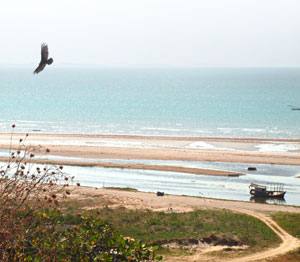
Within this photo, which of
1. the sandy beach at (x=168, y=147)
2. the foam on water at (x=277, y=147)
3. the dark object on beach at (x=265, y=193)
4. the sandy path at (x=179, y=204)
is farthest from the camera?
the foam on water at (x=277, y=147)

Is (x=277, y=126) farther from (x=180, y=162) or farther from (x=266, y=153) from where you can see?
(x=180, y=162)

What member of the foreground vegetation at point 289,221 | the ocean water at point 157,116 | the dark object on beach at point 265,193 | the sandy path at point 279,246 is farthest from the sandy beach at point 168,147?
the sandy path at point 279,246

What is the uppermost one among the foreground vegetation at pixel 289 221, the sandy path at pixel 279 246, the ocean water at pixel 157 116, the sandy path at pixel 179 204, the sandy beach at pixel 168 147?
the ocean water at pixel 157 116

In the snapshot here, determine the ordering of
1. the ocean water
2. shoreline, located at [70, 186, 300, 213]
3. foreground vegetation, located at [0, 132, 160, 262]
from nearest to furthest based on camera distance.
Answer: foreground vegetation, located at [0, 132, 160, 262] < shoreline, located at [70, 186, 300, 213] < the ocean water

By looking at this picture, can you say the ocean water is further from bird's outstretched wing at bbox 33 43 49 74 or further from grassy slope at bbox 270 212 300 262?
bird's outstretched wing at bbox 33 43 49 74

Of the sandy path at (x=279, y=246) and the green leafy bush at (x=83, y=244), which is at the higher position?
the green leafy bush at (x=83, y=244)

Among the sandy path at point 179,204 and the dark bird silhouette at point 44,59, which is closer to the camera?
the dark bird silhouette at point 44,59

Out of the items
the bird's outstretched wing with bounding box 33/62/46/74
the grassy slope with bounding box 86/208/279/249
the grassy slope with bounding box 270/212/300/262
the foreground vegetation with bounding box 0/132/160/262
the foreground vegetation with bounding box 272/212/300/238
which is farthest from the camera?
the foreground vegetation with bounding box 272/212/300/238

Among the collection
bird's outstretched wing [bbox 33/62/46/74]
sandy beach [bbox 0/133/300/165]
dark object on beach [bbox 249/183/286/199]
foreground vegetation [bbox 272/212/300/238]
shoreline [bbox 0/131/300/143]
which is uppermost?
shoreline [bbox 0/131/300/143]

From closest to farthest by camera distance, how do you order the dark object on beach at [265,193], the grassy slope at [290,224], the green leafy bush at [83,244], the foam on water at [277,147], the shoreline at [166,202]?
the green leafy bush at [83,244]
the grassy slope at [290,224]
the shoreline at [166,202]
the dark object on beach at [265,193]
the foam on water at [277,147]

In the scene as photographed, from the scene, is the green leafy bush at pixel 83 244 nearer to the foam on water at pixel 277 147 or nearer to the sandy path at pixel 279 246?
the sandy path at pixel 279 246

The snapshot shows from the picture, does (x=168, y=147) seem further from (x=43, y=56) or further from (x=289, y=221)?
(x=43, y=56)

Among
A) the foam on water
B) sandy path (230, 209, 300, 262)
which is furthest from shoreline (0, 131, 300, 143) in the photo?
sandy path (230, 209, 300, 262)

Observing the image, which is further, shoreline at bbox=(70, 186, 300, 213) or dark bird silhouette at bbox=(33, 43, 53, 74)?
shoreline at bbox=(70, 186, 300, 213)
